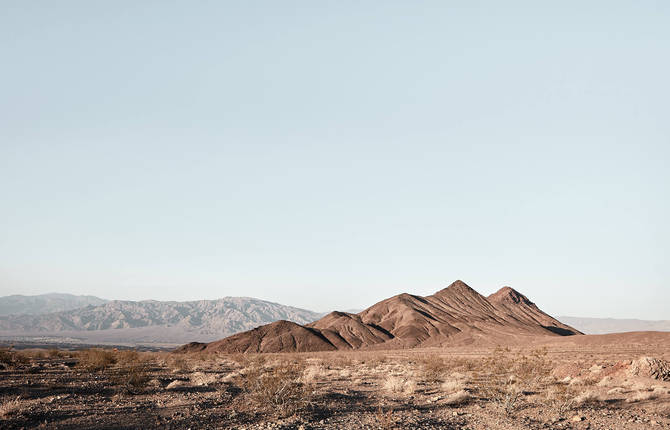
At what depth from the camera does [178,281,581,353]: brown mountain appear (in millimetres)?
87062

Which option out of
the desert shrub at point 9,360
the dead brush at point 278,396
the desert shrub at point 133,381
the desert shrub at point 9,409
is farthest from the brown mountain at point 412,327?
the desert shrub at point 9,409

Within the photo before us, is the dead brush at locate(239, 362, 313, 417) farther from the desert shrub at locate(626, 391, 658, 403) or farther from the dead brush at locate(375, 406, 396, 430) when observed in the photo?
the desert shrub at locate(626, 391, 658, 403)

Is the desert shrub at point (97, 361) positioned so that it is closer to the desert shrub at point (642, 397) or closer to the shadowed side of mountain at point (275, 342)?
the desert shrub at point (642, 397)

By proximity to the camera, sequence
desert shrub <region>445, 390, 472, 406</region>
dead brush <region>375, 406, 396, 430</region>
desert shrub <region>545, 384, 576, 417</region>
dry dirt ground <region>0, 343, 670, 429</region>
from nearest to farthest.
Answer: dead brush <region>375, 406, 396, 430</region> → dry dirt ground <region>0, 343, 670, 429</region> → desert shrub <region>545, 384, 576, 417</region> → desert shrub <region>445, 390, 472, 406</region>

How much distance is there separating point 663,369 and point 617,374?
7.02 ft

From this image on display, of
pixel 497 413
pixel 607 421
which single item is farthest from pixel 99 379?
pixel 607 421

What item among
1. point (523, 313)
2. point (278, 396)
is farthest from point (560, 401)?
point (523, 313)

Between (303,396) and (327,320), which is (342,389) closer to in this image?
(303,396)

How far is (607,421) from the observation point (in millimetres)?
14414

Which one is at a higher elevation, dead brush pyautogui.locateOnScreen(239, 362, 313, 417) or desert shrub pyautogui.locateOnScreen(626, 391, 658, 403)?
dead brush pyautogui.locateOnScreen(239, 362, 313, 417)

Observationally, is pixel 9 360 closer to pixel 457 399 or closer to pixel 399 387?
pixel 399 387

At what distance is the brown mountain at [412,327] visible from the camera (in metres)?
87.1

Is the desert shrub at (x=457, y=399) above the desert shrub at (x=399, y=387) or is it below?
above

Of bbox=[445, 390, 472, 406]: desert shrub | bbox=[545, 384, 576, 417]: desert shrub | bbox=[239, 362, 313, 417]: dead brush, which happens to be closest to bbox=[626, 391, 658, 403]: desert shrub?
bbox=[545, 384, 576, 417]: desert shrub
